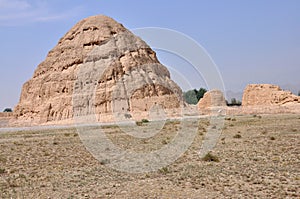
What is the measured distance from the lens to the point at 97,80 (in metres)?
59.5

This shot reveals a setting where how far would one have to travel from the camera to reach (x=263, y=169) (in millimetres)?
12422

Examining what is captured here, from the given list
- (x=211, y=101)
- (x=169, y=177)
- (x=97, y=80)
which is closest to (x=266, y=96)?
(x=211, y=101)

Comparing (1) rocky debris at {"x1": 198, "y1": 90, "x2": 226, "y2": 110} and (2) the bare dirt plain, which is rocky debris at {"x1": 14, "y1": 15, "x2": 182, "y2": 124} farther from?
(2) the bare dirt plain

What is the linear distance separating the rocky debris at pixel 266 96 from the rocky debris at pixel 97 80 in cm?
1116

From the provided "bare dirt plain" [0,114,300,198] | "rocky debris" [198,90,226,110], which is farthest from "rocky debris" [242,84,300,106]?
"bare dirt plain" [0,114,300,198]

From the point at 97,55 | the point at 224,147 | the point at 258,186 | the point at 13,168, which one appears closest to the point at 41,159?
the point at 13,168

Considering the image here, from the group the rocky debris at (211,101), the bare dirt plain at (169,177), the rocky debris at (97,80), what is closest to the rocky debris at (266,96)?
the rocky debris at (211,101)

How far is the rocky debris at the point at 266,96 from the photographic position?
59.6 m

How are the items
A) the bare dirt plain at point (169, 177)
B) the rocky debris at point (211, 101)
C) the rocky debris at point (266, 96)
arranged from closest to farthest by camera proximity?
1. the bare dirt plain at point (169, 177)
2. the rocky debris at point (266, 96)
3. the rocky debris at point (211, 101)

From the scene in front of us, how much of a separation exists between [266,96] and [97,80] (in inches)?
1025

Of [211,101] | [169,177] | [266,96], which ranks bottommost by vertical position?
[169,177]

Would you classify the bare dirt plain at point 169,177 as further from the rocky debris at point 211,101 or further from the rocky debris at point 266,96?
the rocky debris at point 211,101

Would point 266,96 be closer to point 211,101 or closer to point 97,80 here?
point 211,101

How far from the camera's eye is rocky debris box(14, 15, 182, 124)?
189ft
